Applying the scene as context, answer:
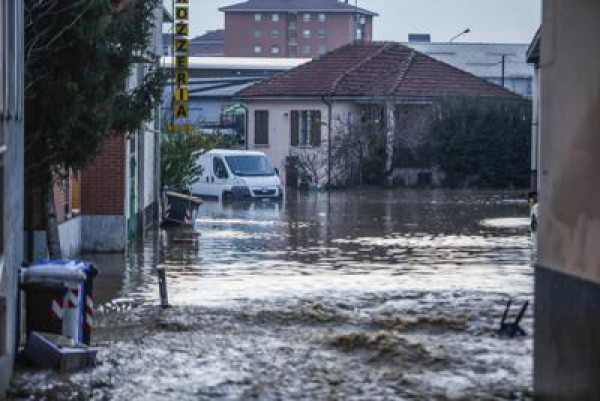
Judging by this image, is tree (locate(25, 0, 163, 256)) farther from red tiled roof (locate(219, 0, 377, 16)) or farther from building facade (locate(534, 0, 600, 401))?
red tiled roof (locate(219, 0, 377, 16))

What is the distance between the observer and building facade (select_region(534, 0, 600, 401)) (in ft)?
32.2

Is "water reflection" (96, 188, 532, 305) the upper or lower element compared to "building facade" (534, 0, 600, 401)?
lower

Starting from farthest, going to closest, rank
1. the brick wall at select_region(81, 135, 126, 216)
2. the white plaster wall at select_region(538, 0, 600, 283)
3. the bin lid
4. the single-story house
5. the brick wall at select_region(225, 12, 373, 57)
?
the brick wall at select_region(225, 12, 373, 57) → the single-story house → the brick wall at select_region(81, 135, 126, 216) → the bin lid → the white plaster wall at select_region(538, 0, 600, 283)

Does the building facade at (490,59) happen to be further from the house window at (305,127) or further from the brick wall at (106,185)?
the brick wall at (106,185)

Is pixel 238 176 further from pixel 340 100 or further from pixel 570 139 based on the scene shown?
pixel 570 139

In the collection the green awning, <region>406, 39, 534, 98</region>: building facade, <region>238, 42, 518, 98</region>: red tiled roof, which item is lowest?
the green awning

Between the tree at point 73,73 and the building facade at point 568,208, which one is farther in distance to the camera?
the tree at point 73,73

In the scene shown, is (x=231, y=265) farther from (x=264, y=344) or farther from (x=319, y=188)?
(x=319, y=188)

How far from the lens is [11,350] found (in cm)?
1288

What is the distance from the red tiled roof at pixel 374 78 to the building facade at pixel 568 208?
51.7 m

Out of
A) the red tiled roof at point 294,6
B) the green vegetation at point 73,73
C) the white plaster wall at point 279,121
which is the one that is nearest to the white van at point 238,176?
the white plaster wall at point 279,121

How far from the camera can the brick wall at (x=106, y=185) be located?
2752cm

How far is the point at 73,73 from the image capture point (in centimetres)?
1767

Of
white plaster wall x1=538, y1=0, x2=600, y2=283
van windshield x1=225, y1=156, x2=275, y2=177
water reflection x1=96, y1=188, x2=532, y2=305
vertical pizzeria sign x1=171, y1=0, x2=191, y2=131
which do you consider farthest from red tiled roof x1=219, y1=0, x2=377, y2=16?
white plaster wall x1=538, y1=0, x2=600, y2=283
